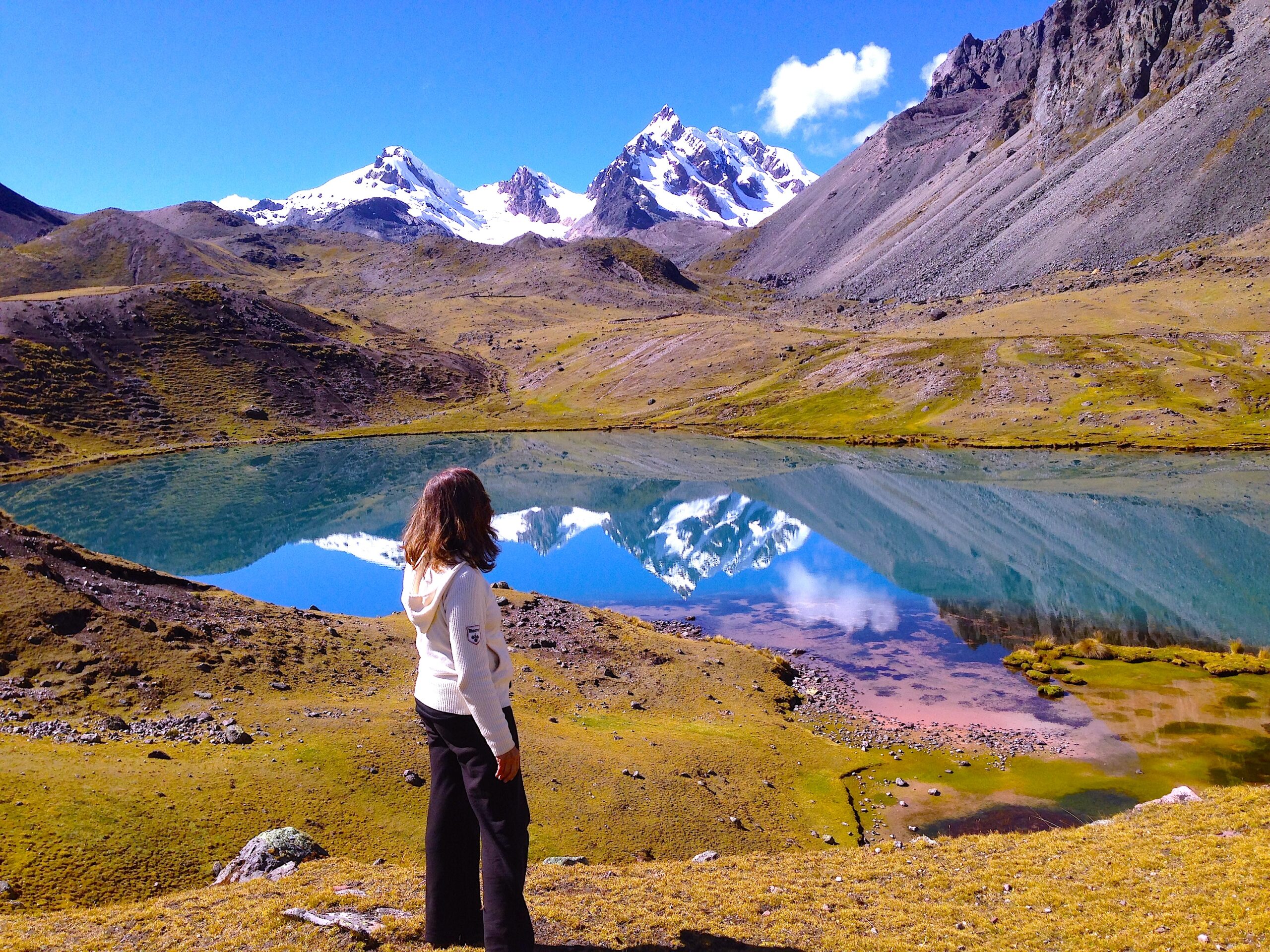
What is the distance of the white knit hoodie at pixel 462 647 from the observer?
28.1ft

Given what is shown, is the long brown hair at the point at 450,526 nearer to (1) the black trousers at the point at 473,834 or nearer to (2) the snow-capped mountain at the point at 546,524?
(1) the black trousers at the point at 473,834

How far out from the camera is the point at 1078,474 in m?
88.4

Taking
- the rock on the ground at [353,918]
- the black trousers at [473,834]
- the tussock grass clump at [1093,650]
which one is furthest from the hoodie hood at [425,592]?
the tussock grass clump at [1093,650]

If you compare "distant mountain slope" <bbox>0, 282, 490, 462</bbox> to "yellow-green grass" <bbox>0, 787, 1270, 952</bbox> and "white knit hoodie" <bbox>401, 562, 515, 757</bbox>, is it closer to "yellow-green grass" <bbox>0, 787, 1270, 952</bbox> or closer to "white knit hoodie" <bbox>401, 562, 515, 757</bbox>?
"yellow-green grass" <bbox>0, 787, 1270, 952</bbox>

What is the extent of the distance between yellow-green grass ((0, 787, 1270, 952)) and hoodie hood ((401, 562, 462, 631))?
4567 mm

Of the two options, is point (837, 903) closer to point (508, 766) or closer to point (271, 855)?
point (508, 766)

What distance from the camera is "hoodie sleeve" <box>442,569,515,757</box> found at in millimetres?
8547

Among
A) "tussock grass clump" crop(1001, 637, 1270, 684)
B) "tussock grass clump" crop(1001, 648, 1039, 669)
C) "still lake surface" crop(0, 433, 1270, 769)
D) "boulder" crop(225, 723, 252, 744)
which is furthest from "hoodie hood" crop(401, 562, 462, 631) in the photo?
"tussock grass clump" crop(1001, 648, 1039, 669)

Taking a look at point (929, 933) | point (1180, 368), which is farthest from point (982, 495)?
point (929, 933)

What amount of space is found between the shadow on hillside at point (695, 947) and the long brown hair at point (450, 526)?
5.57 meters

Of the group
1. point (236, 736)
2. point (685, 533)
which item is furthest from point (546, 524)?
point (236, 736)

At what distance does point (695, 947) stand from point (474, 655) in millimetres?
5882

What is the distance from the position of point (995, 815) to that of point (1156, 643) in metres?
25.0

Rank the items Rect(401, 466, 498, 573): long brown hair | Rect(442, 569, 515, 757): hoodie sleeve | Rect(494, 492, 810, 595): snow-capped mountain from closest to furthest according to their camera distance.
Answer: Rect(442, 569, 515, 757): hoodie sleeve, Rect(401, 466, 498, 573): long brown hair, Rect(494, 492, 810, 595): snow-capped mountain
